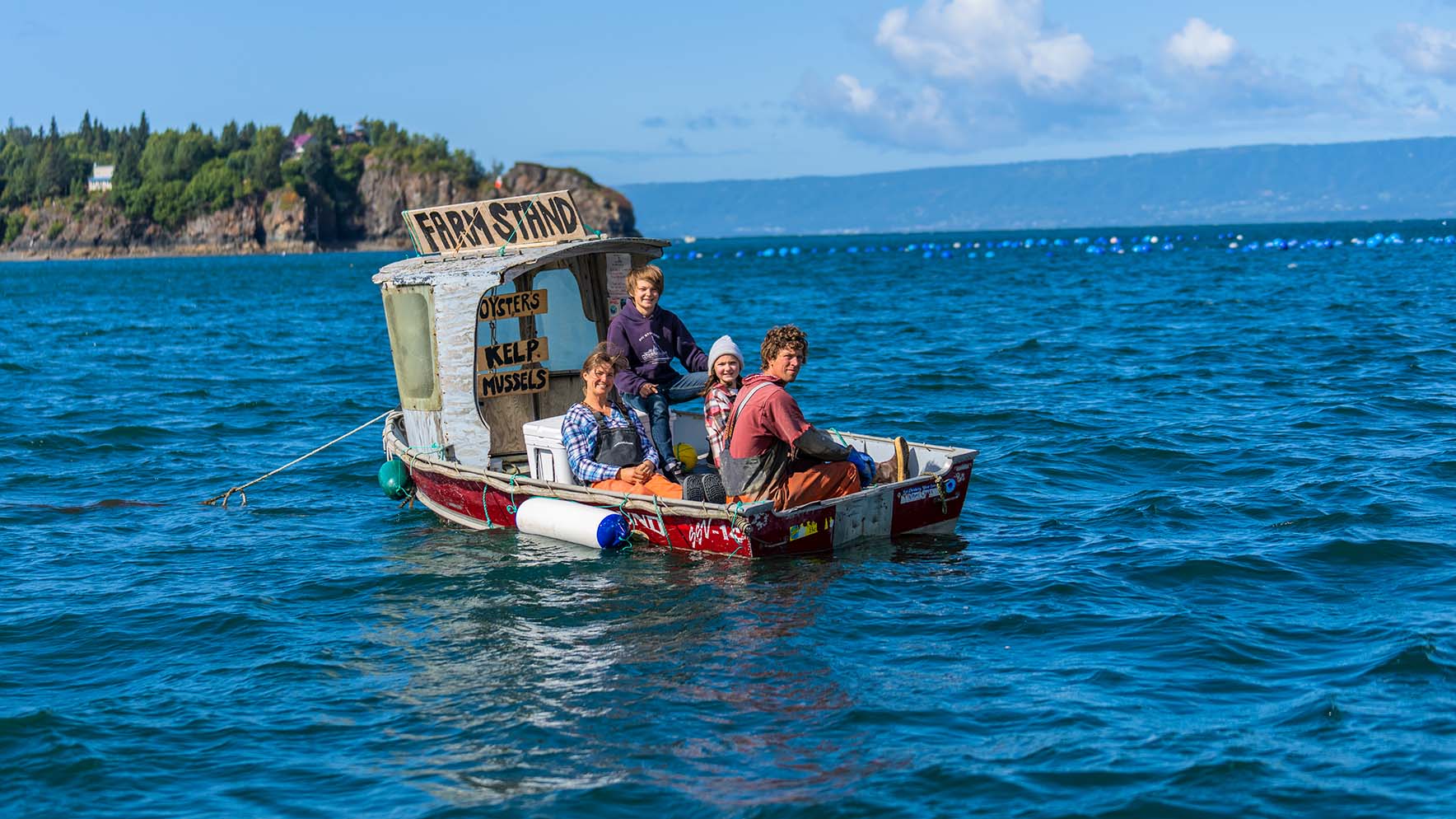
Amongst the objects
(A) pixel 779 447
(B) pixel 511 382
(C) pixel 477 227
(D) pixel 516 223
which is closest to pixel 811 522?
(A) pixel 779 447

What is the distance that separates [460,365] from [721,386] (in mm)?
3322

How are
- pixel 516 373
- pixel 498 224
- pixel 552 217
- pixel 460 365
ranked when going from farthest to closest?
1. pixel 516 373
2. pixel 498 224
3. pixel 552 217
4. pixel 460 365

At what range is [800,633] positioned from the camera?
1045 centimetres

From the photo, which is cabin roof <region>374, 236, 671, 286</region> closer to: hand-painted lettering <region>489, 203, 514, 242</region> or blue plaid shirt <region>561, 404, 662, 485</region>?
hand-painted lettering <region>489, 203, 514, 242</region>

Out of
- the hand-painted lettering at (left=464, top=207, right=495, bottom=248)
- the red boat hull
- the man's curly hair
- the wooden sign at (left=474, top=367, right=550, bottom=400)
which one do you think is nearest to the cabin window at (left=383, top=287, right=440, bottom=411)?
the wooden sign at (left=474, top=367, right=550, bottom=400)

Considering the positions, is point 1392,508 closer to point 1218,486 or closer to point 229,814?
point 1218,486

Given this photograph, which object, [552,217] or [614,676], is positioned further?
[552,217]

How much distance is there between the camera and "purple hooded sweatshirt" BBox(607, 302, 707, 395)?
13.7 metres

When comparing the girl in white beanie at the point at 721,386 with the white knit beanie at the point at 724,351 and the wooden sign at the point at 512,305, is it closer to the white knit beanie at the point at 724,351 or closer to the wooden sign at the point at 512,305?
the white knit beanie at the point at 724,351

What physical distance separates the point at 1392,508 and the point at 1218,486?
7.09ft

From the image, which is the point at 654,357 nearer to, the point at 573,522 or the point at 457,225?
the point at 573,522

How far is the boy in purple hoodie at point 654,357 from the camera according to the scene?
13609mm

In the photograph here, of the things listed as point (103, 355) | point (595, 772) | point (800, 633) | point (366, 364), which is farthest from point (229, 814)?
point (103, 355)

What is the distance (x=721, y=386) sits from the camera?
42.4 feet
